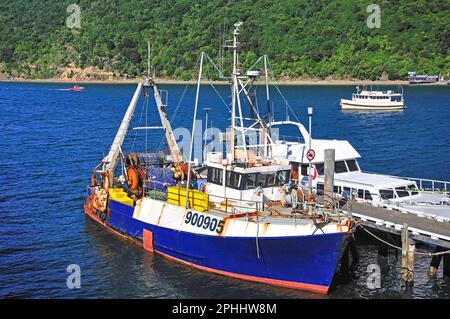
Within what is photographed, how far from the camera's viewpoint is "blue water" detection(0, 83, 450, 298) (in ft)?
117

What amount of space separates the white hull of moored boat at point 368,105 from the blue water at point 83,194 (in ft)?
8.69

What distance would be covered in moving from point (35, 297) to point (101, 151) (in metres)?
47.7

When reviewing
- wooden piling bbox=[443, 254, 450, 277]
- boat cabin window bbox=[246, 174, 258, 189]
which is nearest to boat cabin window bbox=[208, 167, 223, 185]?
boat cabin window bbox=[246, 174, 258, 189]

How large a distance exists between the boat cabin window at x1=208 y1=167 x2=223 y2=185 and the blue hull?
11.7 ft

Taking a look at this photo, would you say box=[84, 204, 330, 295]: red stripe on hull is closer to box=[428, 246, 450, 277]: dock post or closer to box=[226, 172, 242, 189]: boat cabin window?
box=[226, 172, 242, 189]: boat cabin window

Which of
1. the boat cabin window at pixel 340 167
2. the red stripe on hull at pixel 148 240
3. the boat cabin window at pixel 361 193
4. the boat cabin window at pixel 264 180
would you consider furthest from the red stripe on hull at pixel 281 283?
the boat cabin window at pixel 340 167

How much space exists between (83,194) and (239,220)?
26.7 m

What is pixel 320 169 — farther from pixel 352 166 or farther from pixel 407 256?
pixel 407 256

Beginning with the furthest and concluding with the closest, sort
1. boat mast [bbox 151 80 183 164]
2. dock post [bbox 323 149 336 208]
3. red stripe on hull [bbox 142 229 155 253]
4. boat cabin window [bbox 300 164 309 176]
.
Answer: boat cabin window [bbox 300 164 309 176], boat mast [bbox 151 80 183 164], red stripe on hull [bbox 142 229 155 253], dock post [bbox 323 149 336 208]

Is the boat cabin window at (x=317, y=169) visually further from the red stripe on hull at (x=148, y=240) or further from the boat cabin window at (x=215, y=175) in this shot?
the red stripe on hull at (x=148, y=240)

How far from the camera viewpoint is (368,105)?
137 m
